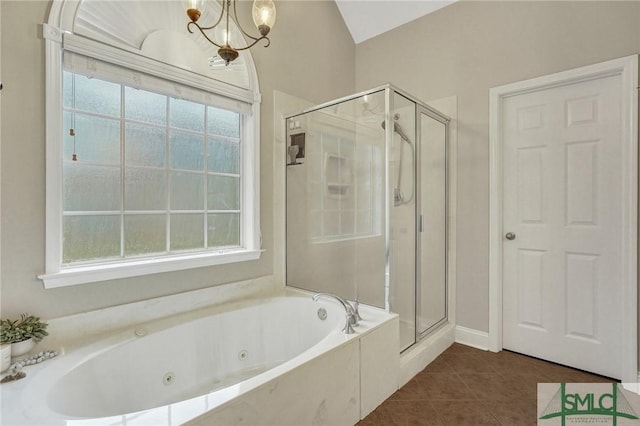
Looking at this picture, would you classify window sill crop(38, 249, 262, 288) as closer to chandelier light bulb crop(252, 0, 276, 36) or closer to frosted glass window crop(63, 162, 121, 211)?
frosted glass window crop(63, 162, 121, 211)

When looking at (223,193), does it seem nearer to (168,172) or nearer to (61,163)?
(168,172)

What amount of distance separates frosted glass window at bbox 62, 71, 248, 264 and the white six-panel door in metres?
2.14

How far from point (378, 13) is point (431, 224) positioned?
2.06 m

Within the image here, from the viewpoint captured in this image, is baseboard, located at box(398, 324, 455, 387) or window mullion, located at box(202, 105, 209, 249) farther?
window mullion, located at box(202, 105, 209, 249)

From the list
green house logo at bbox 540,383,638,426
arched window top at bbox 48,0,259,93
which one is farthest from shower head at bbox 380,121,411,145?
green house logo at bbox 540,383,638,426

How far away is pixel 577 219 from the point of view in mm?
2164

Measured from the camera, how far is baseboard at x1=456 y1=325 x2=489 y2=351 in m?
2.51

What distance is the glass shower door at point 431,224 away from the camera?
7.69 feet

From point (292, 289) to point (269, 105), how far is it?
1.43m

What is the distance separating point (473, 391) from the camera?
6.32 feet

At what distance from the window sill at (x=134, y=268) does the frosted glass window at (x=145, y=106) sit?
0.84 m

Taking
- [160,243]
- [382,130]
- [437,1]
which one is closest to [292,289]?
[160,243]

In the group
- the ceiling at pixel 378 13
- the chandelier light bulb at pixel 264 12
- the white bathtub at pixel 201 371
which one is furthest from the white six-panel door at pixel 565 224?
the chandelier light bulb at pixel 264 12

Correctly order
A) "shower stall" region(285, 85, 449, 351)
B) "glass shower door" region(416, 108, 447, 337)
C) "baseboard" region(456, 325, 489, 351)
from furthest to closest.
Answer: "baseboard" region(456, 325, 489, 351) → "glass shower door" region(416, 108, 447, 337) → "shower stall" region(285, 85, 449, 351)
